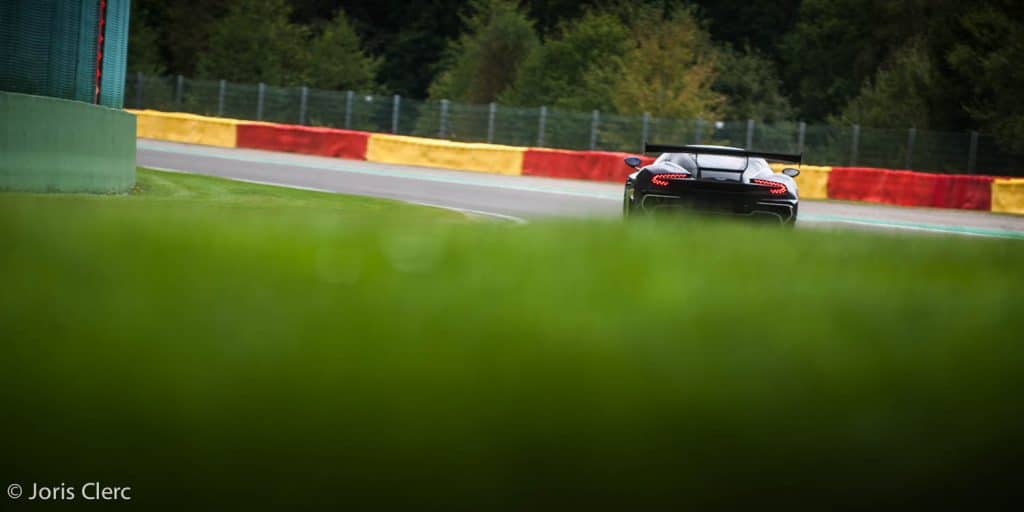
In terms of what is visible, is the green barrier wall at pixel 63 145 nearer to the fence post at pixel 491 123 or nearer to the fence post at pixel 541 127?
the fence post at pixel 541 127

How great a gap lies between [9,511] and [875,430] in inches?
36.6

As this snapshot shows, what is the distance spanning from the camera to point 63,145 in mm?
15391

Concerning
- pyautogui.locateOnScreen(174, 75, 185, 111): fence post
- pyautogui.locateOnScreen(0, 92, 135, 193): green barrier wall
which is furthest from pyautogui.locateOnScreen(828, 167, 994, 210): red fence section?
pyautogui.locateOnScreen(174, 75, 185, 111): fence post

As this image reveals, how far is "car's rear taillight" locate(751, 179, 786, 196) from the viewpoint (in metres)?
12.3

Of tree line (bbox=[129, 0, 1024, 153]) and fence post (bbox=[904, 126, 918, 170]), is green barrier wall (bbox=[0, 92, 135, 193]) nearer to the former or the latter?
fence post (bbox=[904, 126, 918, 170])

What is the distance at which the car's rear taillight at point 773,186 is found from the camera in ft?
40.5

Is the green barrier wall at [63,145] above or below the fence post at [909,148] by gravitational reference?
below

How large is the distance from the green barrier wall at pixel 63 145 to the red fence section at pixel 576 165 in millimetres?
15196

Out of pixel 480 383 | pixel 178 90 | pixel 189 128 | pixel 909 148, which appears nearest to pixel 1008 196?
pixel 909 148

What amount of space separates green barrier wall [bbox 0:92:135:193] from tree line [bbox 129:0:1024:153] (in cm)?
2751

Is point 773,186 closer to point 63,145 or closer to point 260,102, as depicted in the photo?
point 63,145

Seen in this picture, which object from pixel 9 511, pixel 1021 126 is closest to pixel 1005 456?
pixel 9 511

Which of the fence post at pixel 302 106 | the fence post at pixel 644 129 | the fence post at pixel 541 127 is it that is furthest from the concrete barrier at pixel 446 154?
the fence post at pixel 302 106

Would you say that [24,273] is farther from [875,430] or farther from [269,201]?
[269,201]
